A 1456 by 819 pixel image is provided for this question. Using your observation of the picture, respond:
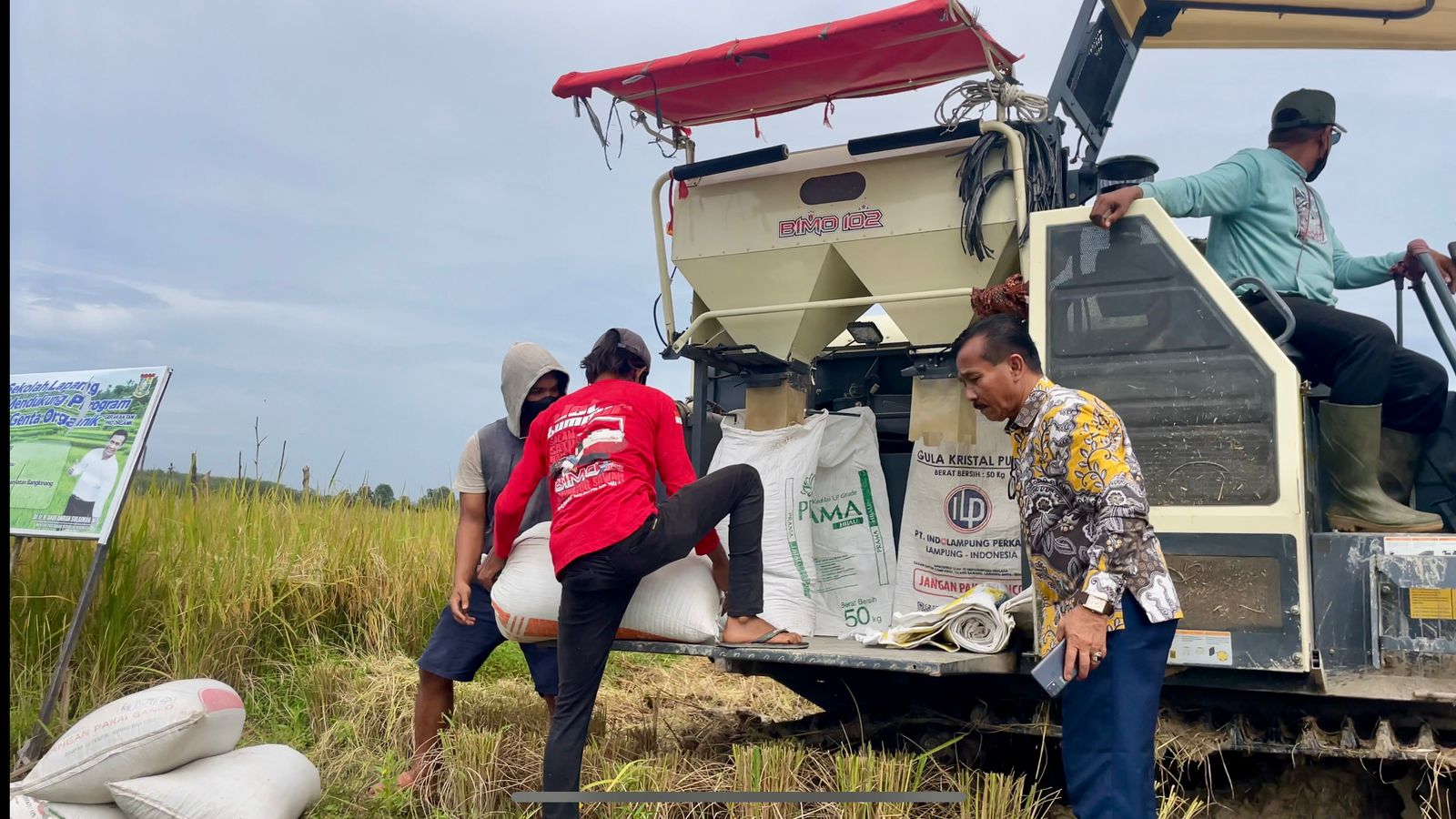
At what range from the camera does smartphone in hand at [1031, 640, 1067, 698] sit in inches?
106

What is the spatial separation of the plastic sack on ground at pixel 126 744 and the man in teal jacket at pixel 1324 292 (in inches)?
140

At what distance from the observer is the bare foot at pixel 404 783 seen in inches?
168

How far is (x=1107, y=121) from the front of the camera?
17.4 ft

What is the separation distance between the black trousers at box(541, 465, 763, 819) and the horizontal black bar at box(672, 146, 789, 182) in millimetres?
1833

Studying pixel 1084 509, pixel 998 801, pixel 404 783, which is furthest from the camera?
pixel 404 783

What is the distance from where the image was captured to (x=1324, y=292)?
4125 millimetres

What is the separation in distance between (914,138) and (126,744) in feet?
12.5

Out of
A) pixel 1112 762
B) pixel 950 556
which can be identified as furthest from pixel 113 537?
pixel 1112 762

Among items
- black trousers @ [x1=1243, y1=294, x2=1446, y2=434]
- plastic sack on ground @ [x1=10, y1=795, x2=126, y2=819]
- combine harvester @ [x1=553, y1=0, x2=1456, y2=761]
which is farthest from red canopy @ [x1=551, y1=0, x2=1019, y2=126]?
plastic sack on ground @ [x1=10, y1=795, x2=126, y2=819]

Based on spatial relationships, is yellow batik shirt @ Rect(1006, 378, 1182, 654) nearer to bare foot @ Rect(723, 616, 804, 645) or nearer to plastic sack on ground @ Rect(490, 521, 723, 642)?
bare foot @ Rect(723, 616, 804, 645)

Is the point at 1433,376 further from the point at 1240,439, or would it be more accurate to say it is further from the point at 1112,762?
the point at 1112,762

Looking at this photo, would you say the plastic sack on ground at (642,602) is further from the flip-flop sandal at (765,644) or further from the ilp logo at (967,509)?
the ilp logo at (967,509)

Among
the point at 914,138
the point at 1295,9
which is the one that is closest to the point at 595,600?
the point at 914,138

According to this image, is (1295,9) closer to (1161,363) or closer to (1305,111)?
(1305,111)
